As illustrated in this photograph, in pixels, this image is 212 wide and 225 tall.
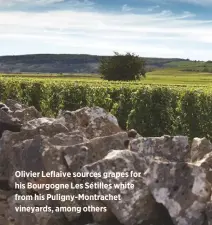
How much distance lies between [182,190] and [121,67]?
7389 centimetres

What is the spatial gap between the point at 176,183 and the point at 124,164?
2.46 ft

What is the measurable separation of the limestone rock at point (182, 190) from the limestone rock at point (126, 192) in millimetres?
247

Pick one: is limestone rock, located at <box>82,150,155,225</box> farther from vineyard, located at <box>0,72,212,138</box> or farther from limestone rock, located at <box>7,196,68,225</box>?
vineyard, located at <box>0,72,212,138</box>

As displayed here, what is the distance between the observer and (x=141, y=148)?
7.83m

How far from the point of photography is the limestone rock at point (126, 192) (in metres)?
6.76

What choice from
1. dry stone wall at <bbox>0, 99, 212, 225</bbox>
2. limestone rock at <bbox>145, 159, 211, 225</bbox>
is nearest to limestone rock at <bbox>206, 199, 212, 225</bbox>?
dry stone wall at <bbox>0, 99, 212, 225</bbox>

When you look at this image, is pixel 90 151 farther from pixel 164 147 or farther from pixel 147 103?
pixel 147 103

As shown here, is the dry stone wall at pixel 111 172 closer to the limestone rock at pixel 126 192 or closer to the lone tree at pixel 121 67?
the limestone rock at pixel 126 192

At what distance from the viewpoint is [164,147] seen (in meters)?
7.75

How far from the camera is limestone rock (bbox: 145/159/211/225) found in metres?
6.38

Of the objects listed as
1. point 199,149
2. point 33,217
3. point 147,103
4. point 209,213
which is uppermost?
point 199,149

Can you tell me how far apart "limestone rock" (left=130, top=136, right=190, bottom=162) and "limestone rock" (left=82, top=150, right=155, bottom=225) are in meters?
0.54

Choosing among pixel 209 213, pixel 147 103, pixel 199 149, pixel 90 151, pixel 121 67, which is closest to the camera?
pixel 209 213

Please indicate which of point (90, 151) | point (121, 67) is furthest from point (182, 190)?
point (121, 67)
